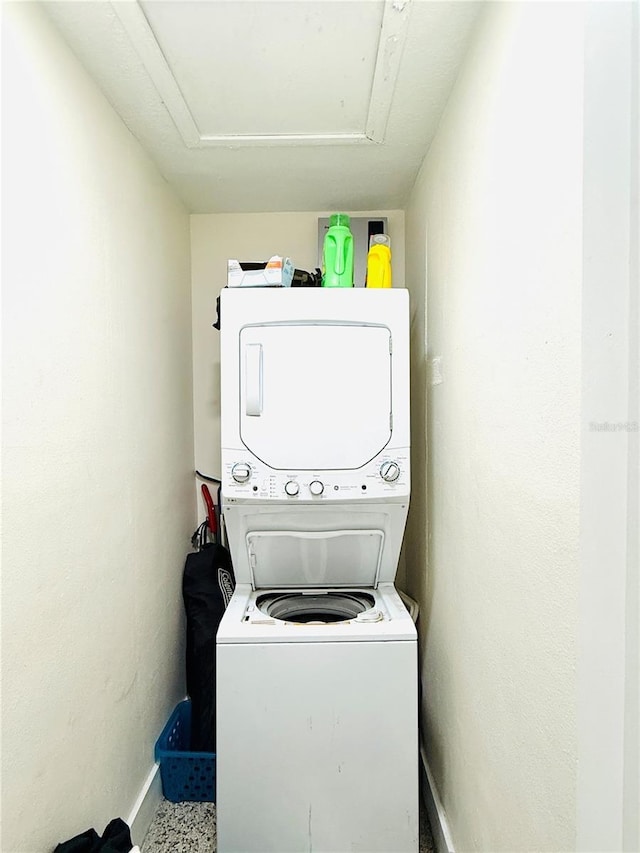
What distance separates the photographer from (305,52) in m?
1.49

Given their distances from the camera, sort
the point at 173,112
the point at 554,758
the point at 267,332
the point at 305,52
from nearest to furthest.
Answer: the point at 554,758
the point at 305,52
the point at 173,112
the point at 267,332

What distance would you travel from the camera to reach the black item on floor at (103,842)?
133 cm

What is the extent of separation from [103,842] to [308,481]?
107 cm

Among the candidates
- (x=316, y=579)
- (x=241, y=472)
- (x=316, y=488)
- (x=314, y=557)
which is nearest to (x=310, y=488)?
(x=316, y=488)

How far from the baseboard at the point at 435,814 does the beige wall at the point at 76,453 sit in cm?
96

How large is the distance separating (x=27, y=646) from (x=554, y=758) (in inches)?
41.4

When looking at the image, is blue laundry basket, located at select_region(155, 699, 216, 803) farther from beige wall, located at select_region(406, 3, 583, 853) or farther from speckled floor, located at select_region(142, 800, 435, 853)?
beige wall, located at select_region(406, 3, 583, 853)

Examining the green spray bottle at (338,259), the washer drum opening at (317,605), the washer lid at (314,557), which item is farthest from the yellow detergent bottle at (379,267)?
the washer drum opening at (317,605)

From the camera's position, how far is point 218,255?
2.69 m

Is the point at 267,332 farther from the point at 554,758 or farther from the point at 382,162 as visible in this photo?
the point at 554,758

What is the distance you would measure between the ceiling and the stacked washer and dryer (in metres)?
0.52

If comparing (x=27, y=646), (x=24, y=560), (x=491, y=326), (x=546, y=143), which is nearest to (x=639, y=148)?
(x=546, y=143)

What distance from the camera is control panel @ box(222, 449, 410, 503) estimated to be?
1878mm

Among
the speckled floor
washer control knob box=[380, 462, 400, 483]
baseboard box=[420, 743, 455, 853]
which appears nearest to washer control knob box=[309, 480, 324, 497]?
washer control knob box=[380, 462, 400, 483]
